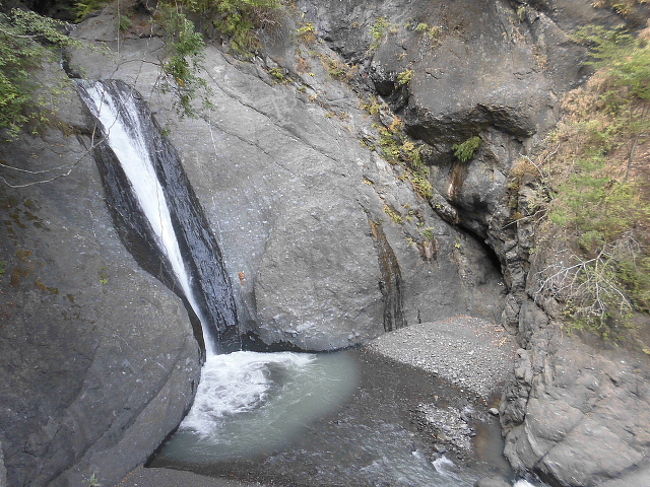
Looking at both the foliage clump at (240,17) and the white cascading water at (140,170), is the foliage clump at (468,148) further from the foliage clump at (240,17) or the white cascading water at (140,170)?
the white cascading water at (140,170)

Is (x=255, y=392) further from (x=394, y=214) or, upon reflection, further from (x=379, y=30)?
(x=379, y=30)

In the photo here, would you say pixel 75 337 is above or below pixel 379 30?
below

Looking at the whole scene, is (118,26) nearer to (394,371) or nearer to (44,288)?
(44,288)

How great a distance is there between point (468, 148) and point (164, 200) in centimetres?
694

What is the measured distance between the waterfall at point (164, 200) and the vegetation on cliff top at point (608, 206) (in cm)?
589

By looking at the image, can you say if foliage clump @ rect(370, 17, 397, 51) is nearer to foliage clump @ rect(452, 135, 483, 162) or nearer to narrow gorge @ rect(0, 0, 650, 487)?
narrow gorge @ rect(0, 0, 650, 487)

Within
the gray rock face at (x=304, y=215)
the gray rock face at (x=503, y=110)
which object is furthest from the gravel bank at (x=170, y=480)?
the gray rock face at (x=503, y=110)

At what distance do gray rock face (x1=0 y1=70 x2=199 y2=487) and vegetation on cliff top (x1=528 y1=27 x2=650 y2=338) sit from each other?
6058 mm

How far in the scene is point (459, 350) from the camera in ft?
24.3

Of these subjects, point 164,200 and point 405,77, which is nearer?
point 164,200

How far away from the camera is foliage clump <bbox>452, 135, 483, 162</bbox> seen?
8.99 meters

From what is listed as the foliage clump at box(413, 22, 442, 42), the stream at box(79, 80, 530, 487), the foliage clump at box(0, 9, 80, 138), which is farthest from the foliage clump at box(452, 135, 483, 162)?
the foliage clump at box(0, 9, 80, 138)

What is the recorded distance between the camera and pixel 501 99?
28.3ft

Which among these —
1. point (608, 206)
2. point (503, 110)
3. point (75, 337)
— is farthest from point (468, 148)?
point (75, 337)
